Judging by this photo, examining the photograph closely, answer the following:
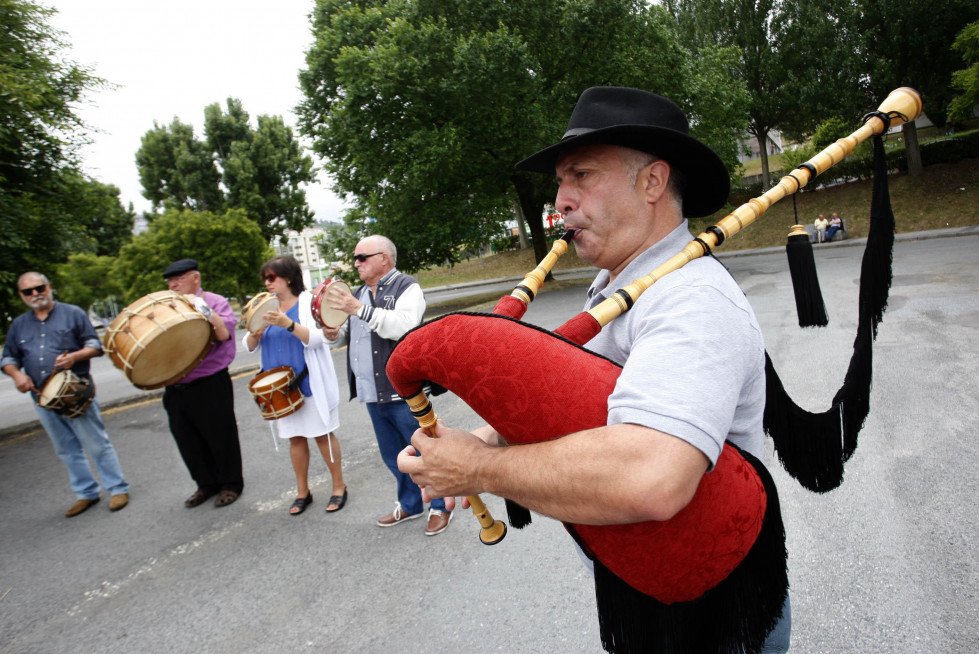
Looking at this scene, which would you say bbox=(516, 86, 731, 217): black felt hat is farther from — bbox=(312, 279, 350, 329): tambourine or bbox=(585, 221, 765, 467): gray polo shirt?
bbox=(312, 279, 350, 329): tambourine

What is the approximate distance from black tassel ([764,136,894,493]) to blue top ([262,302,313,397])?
369 cm

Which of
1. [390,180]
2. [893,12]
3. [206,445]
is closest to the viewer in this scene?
[206,445]

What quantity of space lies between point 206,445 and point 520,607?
3.42 metres

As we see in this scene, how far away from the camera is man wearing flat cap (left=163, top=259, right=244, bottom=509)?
4754mm

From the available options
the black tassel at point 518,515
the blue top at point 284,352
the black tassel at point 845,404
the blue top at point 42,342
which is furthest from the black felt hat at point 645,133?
the blue top at point 42,342

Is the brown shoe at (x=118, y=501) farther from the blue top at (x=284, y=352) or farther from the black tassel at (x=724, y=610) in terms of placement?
the black tassel at (x=724, y=610)

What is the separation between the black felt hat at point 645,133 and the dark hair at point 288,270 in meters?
3.47

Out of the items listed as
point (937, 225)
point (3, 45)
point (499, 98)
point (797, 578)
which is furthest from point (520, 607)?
point (937, 225)

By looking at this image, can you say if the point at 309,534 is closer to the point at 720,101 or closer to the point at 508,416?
the point at 508,416

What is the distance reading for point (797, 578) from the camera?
2.87 m

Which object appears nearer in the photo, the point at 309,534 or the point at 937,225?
the point at 309,534

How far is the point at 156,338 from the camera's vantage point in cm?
407

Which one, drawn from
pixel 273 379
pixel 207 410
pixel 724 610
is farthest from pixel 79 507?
pixel 724 610

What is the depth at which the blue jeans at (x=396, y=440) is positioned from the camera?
3.93 m
